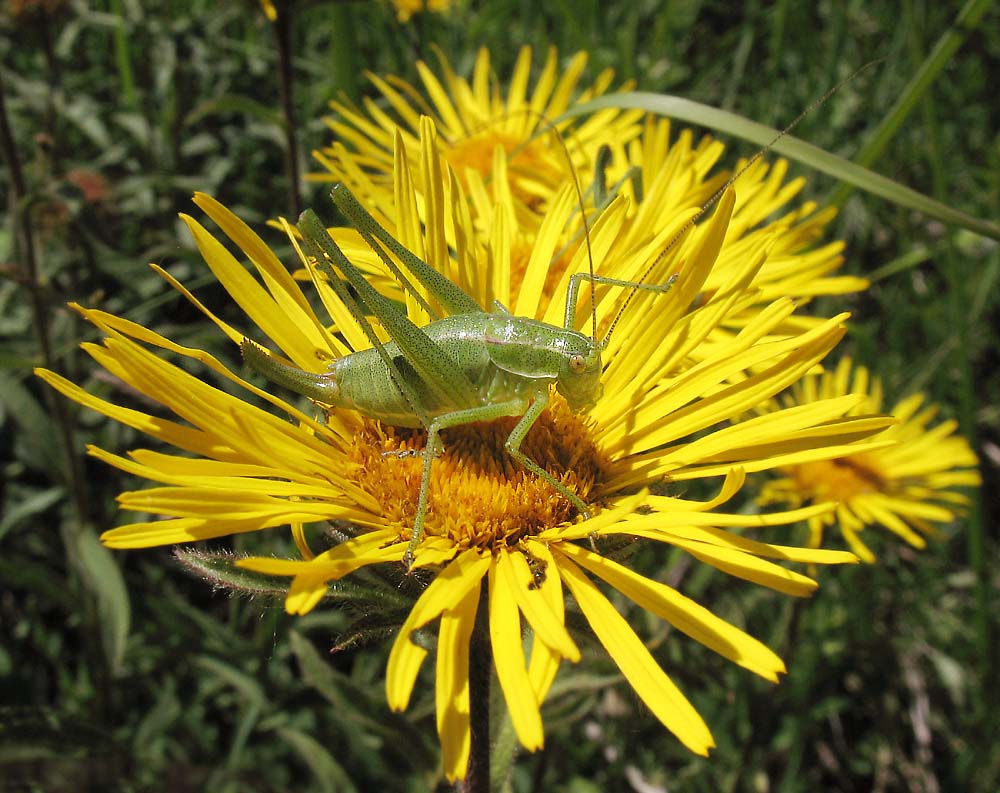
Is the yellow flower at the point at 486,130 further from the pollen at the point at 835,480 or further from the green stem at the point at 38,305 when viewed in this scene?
the pollen at the point at 835,480

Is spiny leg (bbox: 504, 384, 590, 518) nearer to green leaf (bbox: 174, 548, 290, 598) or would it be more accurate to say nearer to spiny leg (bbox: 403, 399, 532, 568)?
spiny leg (bbox: 403, 399, 532, 568)

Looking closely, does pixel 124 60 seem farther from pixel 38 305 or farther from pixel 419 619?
pixel 419 619

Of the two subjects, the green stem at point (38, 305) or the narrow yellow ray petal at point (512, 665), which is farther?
the green stem at point (38, 305)

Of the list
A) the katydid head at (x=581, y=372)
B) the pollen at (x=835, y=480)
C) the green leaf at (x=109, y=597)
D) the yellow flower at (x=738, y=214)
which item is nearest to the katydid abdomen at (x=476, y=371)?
the katydid head at (x=581, y=372)

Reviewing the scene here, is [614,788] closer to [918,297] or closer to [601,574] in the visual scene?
[601,574]

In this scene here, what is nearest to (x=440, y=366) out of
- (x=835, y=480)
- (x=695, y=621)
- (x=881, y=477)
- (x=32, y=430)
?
(x=695, y=621)

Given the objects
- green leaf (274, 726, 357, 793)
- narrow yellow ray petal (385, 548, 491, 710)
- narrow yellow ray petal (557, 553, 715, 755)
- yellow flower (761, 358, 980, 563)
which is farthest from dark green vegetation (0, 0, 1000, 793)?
narrow yellow ray petal (557, 553, 715, 755)

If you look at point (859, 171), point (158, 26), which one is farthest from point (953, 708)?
point (158, 26)

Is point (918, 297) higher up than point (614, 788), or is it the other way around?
point (918, 297)
